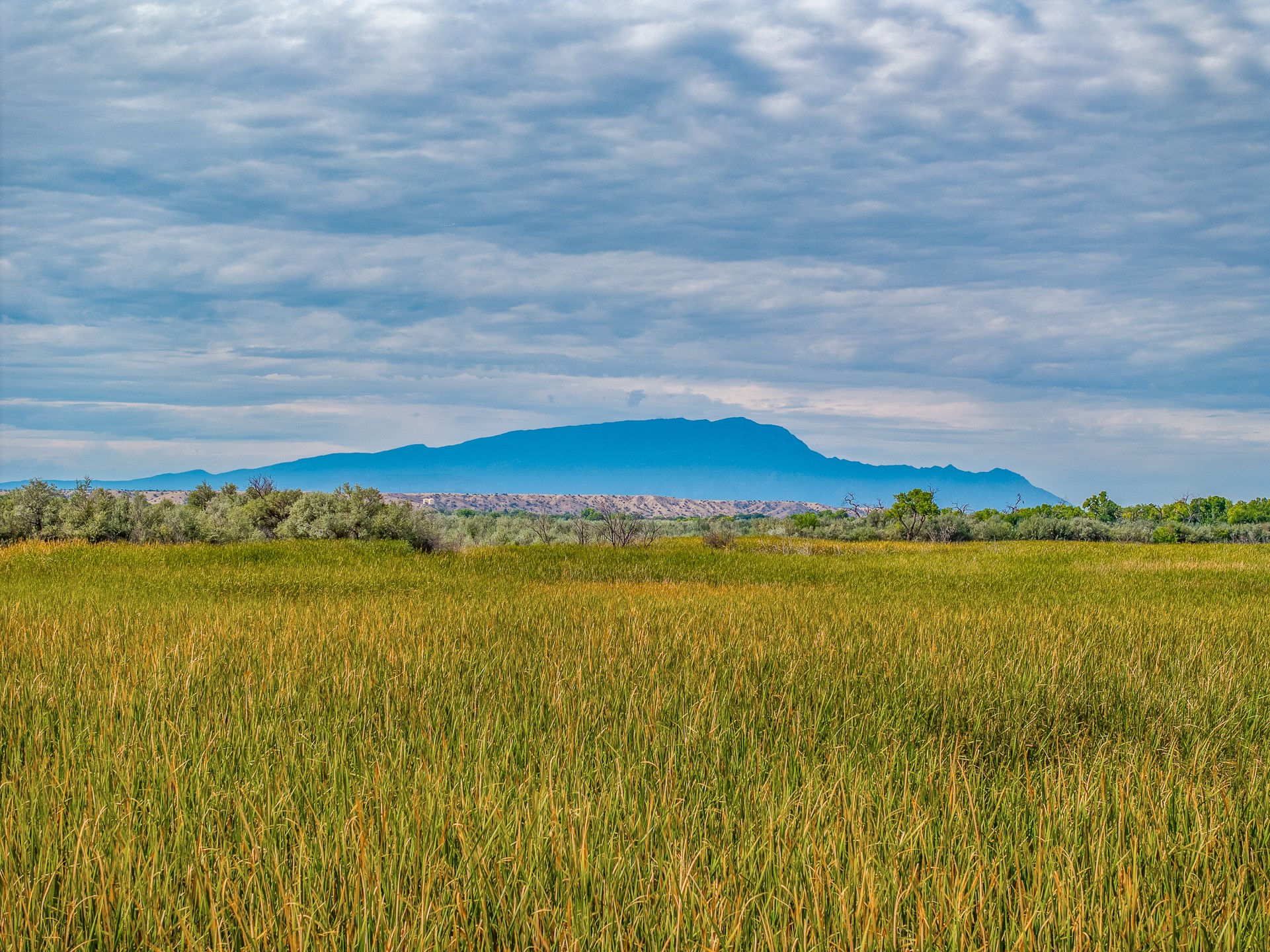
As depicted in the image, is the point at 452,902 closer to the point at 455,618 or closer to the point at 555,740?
the point at 555,740

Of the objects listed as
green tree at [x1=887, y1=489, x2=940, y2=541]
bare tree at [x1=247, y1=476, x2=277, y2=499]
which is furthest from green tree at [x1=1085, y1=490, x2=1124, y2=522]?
bare tree at [x1=247, y1=476, x2=277, y2=499]

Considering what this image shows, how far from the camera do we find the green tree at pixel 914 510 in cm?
4041

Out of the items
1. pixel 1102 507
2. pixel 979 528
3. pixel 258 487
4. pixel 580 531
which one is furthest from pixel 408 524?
pixel 1102 507

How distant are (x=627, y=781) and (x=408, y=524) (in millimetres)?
24696

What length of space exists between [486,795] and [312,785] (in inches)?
38.7

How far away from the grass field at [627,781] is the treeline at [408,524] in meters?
18.0

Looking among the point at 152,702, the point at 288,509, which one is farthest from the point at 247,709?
the point at 288,509

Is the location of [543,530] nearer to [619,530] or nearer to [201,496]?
[619,530]

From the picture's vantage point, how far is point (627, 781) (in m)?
3.86

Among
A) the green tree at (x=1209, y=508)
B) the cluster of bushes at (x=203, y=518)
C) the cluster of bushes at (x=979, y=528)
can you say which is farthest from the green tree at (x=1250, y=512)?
the cluster of bushes at (x=203, y=518)

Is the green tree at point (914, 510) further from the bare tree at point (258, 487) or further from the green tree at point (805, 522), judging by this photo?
the bare tree at point (258, 487)

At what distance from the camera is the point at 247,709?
5.06 meters

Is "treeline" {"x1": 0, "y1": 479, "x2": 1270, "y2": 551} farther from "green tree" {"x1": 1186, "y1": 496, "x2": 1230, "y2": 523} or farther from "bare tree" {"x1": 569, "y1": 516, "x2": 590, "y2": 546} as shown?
"green tree" {"x1": 1186, "y1": 496, "x2": 1230, "y2": 523}

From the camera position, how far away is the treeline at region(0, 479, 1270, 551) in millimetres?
25906
